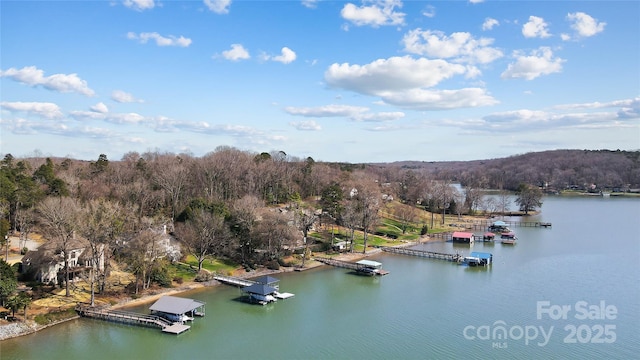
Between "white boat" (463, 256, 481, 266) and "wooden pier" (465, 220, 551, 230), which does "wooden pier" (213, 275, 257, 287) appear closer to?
"white boat" (463, 256, 481, 266)

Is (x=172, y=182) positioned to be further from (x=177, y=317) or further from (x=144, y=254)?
(x=177, y=317)

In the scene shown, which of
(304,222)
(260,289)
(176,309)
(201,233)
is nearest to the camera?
(176,309)

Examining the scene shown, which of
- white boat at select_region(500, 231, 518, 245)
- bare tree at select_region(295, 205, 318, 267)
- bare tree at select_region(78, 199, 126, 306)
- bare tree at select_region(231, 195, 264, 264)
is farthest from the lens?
white boat at select_region(500, 231, 518, 245)

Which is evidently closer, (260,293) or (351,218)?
(260,293)

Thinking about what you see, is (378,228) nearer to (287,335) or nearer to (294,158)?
(294,158)

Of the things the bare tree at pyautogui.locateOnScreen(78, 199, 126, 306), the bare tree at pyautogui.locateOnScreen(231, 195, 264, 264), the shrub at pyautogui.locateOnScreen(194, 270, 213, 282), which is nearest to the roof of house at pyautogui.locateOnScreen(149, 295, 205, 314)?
the bare tree at pyautogui.locateOnScreen(78, 199, 126, 306)

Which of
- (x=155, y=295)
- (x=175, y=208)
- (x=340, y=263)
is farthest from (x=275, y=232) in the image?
(x=175, y=208)
